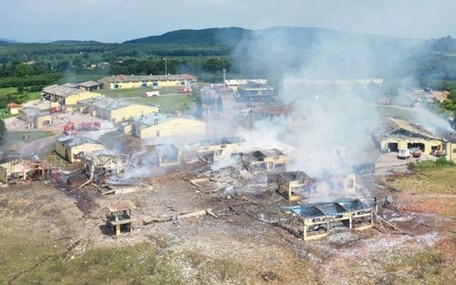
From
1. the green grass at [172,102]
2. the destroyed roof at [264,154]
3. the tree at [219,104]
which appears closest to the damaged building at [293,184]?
the destroyed roof at [264,154]

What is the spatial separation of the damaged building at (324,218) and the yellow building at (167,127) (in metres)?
14.7

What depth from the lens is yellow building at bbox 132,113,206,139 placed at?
1209 inches

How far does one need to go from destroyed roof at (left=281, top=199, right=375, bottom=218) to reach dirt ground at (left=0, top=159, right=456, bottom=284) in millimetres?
764

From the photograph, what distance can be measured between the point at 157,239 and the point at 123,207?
11.5 ft

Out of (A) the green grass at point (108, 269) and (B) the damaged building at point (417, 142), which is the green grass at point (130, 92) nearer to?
(B) the damaged building at point (417, 142)

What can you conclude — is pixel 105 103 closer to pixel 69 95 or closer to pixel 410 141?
pixel 69 95

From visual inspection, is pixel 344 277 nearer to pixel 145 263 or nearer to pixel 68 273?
pixel 145 263

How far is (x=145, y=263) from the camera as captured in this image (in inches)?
560

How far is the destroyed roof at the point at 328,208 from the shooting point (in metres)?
16.7

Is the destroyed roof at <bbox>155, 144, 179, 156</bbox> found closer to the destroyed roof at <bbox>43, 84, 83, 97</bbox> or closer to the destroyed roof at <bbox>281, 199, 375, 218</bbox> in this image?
the destroyed roof at <bbox>281, 199, 375, 218</bbox>

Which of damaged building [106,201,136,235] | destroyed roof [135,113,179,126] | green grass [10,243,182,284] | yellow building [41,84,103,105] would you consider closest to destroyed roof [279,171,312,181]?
damaged building [106,201,136,235]

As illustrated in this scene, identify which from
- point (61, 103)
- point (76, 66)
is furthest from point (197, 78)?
point (76, 66)

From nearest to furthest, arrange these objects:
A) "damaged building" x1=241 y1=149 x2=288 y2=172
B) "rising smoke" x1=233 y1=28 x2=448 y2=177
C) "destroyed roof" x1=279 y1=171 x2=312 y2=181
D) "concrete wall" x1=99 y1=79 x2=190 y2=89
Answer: "destroyed roof" x1=279 y1=171 x2=312 y2=181, "damaged building" x1=241 y1=149 x2=288 y2=172, "rising smoke" x1=233 y1=28 x2=448 y2=177, "concrete wall" x1=99 y1=79 x2=190 y2=89

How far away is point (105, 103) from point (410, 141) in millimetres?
22011
